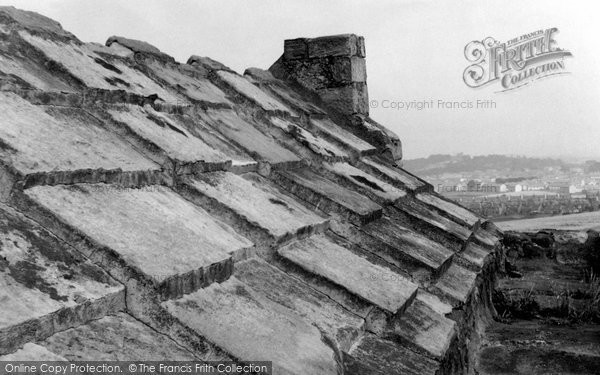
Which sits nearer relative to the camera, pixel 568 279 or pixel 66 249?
pixel 66 249

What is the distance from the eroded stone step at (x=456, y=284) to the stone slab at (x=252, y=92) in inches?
65.3

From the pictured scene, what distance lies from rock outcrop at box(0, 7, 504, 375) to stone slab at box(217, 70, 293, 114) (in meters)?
0.04

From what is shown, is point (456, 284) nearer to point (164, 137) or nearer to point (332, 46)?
point (164, 137)

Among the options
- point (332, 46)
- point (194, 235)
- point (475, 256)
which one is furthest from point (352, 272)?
point (332, 46)

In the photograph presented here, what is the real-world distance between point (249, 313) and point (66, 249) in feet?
1.82

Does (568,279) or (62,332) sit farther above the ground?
(62,332)

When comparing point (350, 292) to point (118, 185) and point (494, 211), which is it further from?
point (494, 211)

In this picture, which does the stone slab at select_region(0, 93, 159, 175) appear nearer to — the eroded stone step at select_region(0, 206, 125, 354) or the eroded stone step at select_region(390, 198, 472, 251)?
the eroded stone step at select_region(0, 206, 125, 354)

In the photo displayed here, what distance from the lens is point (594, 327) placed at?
3766 mm

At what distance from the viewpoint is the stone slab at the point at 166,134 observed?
2.84 meters

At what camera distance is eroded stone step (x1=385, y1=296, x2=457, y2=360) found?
2.46m

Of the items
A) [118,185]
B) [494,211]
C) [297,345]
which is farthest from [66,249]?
[494,211]

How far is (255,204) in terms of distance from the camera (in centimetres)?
288

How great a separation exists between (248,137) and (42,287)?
7.97 ft
